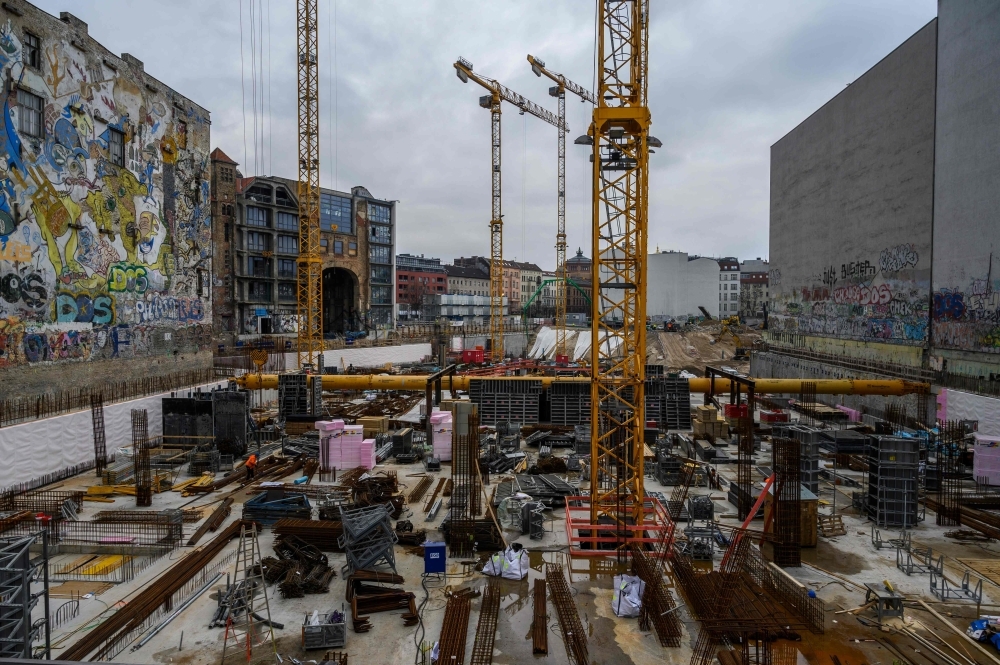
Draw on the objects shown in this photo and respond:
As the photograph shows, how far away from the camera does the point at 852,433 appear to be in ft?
65.2

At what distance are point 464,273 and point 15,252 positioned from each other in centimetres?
8448

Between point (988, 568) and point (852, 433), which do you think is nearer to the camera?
point (988, 568)

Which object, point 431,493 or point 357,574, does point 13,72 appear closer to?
point 431,493

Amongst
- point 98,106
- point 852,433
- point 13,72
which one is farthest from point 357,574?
point 98,106

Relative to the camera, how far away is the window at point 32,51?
68.7 feet

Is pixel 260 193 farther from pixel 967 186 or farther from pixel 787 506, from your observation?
pixel 787 506

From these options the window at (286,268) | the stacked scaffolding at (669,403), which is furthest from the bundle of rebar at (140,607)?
the window at (286,268)

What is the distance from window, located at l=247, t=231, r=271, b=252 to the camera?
164 ft

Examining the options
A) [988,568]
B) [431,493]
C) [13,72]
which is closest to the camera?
[988,568]

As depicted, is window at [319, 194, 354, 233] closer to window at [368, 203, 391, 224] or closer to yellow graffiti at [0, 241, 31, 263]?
window at [368, 203, 391, 224]

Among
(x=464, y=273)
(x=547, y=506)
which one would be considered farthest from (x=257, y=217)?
(x=464, y=273)

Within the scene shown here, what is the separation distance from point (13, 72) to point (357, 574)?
22.6 m

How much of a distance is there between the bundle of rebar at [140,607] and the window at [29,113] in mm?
18864

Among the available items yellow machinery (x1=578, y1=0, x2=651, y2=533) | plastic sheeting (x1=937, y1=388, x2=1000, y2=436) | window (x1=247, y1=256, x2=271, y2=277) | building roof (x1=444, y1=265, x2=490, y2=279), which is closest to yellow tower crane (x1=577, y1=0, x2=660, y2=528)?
yellow machinery (x1=578, y1=0, x2=651, y2=533)
